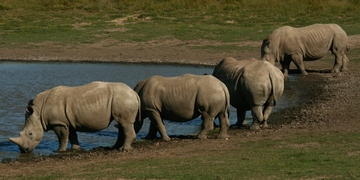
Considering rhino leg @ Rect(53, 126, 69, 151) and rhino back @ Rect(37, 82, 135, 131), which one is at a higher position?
rhino back @ Rect(37, 82, 135, 131)

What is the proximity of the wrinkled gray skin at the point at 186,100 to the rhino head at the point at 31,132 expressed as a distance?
2.05 meters

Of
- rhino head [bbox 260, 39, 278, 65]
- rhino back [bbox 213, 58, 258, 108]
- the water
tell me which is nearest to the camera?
the water

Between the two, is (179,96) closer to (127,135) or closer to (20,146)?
(127,135)

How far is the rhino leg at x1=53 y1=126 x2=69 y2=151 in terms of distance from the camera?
48.2ft

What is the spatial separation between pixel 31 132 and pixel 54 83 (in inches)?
390

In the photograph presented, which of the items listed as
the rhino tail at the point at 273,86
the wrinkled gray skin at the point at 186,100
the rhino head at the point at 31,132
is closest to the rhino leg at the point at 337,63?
the rhino tail at the point at 273,86

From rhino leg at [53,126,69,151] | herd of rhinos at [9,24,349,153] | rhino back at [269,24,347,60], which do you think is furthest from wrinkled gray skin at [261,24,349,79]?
rhino leg at [53,126,69,151]

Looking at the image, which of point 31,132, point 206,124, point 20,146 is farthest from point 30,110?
point 206,124

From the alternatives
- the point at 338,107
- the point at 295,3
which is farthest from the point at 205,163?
the point at 295,3

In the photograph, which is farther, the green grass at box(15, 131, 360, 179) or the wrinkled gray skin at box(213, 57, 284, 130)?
the wrinkled gray skin at box(213, 57, 284, 130)

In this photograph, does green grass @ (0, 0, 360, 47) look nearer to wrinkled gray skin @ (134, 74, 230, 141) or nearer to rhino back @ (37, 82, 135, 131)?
wrinkled gray skin @ (134, 74, 230, 141)

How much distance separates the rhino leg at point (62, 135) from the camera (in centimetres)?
1470

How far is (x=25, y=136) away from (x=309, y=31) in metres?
13.7

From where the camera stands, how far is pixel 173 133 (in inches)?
675
